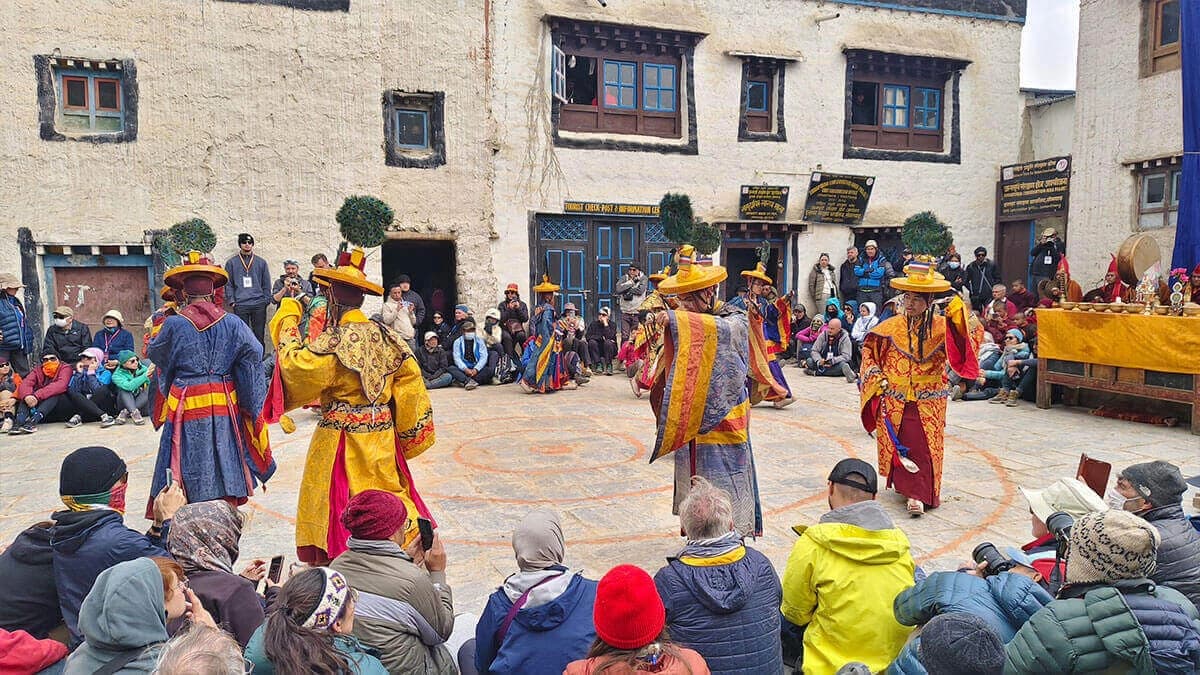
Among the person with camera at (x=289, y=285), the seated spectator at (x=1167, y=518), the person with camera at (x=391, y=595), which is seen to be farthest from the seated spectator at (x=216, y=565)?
the person with camera at (x=289, y=285)

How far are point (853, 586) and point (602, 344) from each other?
36.9 feet

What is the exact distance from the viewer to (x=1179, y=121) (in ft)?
46.3

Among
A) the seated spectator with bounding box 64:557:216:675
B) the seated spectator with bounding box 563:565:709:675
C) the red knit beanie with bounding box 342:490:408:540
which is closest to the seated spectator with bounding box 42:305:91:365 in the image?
the red knit beanie with bounding box 342:490:408:540

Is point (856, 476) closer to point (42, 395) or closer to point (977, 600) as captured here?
point (977, 600)

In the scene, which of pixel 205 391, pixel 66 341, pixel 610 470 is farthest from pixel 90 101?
pixel 610 470

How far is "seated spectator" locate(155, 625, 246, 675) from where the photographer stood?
199cm

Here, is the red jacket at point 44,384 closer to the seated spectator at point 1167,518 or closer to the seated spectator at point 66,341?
the seated spectator at point 66,341

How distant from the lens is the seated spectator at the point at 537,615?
9.37 feet

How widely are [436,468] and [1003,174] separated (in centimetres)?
1578

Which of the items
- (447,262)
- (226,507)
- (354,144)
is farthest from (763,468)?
(447,262)

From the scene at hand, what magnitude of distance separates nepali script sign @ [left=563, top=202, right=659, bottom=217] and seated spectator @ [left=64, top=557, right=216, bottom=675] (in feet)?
44.6

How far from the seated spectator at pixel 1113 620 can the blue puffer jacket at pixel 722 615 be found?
0.83 metres

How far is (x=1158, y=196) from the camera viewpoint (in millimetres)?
14797

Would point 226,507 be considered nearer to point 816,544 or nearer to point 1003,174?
point 816,544
